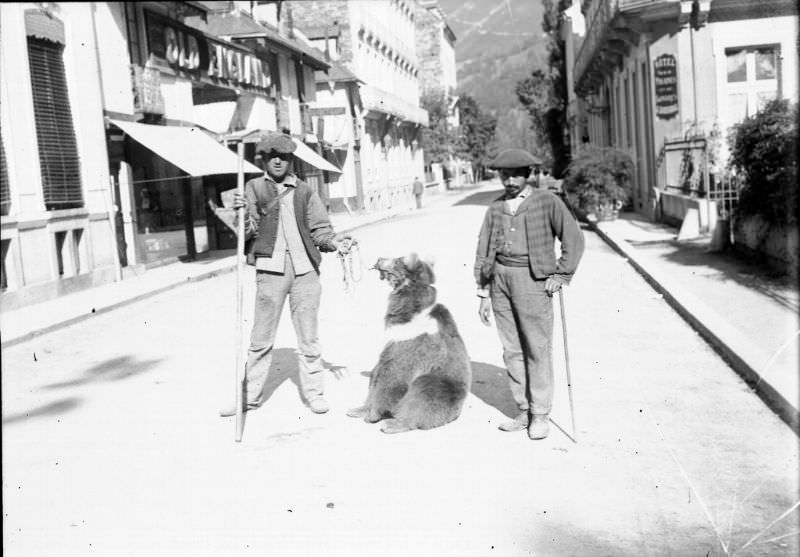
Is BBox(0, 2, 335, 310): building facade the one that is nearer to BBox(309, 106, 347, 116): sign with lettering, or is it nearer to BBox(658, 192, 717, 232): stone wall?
BBox(658, 192, 717, 232): stone wall

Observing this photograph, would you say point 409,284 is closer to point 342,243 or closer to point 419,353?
point 419,353

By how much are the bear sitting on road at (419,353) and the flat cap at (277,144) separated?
3.54 ft

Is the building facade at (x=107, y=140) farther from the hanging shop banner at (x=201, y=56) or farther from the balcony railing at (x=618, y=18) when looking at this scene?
the balcony railing at (x=618, y=18)

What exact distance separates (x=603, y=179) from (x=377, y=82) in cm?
2896

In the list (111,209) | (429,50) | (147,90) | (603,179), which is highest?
(429,50)

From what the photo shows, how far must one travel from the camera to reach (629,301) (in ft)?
38.3

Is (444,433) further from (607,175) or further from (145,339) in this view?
(607,175)

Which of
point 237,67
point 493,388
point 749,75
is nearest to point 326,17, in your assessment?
point 237,67

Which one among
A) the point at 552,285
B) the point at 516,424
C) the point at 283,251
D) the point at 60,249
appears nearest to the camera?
the point at 552,285

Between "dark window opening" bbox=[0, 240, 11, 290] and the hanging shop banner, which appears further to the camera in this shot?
the hanging shop banner

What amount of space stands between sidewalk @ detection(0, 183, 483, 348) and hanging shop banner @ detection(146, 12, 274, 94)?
4.83m

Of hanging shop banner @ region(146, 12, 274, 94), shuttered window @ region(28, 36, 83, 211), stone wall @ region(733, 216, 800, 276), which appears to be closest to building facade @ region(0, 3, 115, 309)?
shuttered window @ region(28, 36, 83, 211)

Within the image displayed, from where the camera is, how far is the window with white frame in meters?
21.3

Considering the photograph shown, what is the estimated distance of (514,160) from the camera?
218 inches
